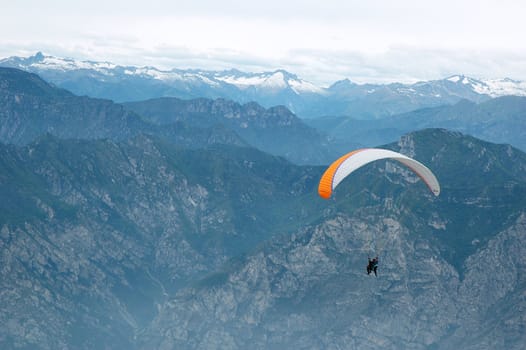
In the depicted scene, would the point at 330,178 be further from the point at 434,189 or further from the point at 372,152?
the point at 434,189

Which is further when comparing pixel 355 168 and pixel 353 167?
pixel 353 167

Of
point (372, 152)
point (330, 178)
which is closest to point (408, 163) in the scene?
point (372, 152)

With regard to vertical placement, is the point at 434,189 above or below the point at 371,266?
above

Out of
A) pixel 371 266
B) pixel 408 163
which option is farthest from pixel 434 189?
pixel 371 266

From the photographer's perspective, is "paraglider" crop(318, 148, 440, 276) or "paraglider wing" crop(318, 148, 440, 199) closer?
"paraglider wing" crop(318, 148, 440, 199)

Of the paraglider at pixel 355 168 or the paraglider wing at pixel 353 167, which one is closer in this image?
the paraglider wing at pixel 353 167

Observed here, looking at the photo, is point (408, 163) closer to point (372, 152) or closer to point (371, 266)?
point (372, 152)

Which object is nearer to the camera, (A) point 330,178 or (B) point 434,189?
Result: (A) point 330,178
